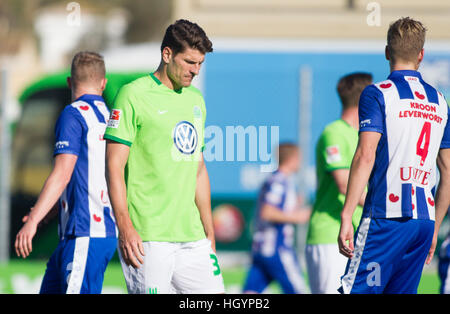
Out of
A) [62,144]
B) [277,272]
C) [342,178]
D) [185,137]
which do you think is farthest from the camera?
[277,272]

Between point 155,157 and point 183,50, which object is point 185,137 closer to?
point 155,157

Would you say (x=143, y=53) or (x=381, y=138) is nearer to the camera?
(x=381, y=138)

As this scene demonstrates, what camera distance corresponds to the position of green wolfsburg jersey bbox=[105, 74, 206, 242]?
5297 millimetres

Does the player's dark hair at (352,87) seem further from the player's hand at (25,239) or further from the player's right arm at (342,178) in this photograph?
the player's hand at (25,239)

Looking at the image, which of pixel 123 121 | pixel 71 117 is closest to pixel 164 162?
pixel 123 121

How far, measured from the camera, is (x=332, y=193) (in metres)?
6.59

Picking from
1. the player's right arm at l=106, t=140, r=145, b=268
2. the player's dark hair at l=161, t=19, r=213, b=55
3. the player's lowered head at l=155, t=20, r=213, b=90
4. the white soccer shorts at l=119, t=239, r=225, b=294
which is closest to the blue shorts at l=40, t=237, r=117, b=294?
the white soccer shorts at l=119, t=239, r=225, b=294

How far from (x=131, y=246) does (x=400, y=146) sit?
1566 mm

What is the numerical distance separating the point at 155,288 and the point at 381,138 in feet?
4.94

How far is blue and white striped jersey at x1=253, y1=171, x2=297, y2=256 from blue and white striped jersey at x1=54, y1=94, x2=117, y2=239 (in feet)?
9.97

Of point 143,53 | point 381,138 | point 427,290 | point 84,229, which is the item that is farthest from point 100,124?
point 143,53

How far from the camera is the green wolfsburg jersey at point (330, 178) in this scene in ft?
21.5
